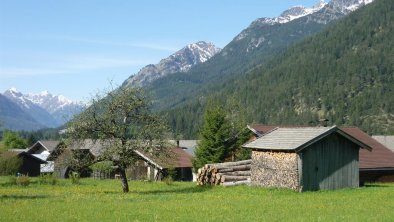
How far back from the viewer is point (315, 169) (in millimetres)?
39562

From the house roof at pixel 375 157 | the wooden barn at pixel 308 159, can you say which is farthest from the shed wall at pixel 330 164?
the house roof at pixel 375 157

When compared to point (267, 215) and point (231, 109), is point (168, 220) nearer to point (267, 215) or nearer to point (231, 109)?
point (267, 215)

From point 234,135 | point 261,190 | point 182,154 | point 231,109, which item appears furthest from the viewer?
point 182,154

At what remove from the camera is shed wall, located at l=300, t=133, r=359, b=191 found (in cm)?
3922

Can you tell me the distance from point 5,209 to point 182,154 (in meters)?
57.3

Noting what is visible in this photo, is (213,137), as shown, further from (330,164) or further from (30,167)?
(30,167)

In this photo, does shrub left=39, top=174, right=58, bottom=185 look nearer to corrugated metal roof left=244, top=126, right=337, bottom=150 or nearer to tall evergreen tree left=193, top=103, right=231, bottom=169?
tall evergreen tree left=193, top=103, right=231, bottom=169

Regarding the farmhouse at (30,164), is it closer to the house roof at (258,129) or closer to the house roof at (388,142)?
the house roof at (258,129)

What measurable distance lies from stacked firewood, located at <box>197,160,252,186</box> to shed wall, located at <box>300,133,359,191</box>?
662cm

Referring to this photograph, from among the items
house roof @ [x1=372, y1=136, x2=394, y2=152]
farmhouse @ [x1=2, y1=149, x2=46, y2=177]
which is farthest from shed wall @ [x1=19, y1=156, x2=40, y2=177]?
house roof @ [x1=372, y1=136, x2=394, y2=152]

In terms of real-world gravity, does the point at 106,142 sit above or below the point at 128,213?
above

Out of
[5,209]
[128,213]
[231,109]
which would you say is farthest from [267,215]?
[231,109]

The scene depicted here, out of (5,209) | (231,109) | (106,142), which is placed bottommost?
(5,209)

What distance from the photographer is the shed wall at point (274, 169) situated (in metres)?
39.1
